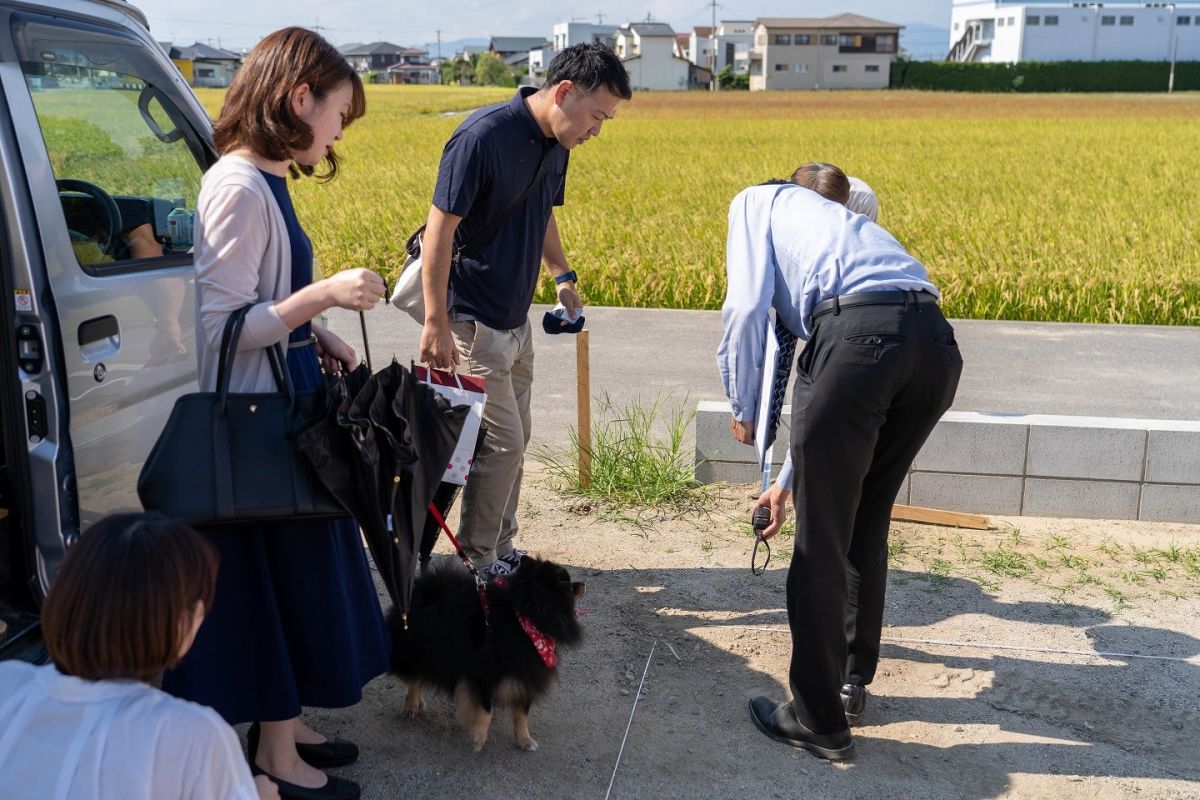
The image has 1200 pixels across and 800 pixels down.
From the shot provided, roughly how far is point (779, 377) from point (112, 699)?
6.78 ft

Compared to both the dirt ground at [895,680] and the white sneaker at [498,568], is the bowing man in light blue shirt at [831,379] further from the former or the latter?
the white sneaker at [498,568]

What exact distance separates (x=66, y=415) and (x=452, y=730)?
1.42 m

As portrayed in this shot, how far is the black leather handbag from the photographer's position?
7.92ft

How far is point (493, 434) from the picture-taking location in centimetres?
391

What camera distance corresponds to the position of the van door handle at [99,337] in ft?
9.18

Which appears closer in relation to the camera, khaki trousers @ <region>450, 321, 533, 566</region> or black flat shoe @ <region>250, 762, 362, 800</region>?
black flat shoe @ <region>250, 762, 362, 800</region>

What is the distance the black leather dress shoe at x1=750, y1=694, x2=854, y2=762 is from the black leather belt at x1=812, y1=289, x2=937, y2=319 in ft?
3.89

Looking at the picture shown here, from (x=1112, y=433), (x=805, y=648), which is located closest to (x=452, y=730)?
(x=805, y=648)

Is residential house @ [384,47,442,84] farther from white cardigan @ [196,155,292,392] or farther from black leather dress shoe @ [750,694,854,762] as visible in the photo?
white cardigan @ [196,155,292,392]

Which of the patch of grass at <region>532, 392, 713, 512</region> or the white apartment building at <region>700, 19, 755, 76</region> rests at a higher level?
the white apartment building at <region>700, 19, 755, 76</region>

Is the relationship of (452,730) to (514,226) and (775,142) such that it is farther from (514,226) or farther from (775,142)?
(775,142)

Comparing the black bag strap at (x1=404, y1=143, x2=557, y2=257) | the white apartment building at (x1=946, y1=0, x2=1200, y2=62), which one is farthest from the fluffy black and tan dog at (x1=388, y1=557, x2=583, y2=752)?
the white apartment building at (x1=946, y1=0, x2=1200, y2=62)

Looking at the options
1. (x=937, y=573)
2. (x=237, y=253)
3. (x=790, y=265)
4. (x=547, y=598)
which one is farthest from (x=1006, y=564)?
(x=237, y=253)

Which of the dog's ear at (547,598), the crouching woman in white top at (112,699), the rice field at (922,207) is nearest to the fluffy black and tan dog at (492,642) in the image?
the dog's ear at (547,598)
